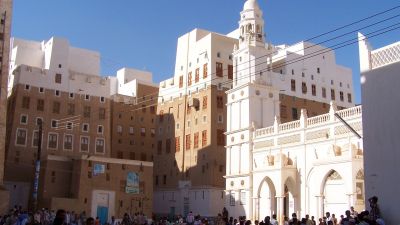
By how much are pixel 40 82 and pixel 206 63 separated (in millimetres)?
20001

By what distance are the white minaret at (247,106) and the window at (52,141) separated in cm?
2268

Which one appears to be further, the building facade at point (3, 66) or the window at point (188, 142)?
the window at point (188, 142)

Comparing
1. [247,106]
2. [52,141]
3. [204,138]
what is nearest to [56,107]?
[52,141]

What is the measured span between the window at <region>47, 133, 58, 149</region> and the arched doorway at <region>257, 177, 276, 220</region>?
2742cm

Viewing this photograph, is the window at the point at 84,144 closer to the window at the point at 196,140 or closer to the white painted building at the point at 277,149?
the window at the point at 196,140

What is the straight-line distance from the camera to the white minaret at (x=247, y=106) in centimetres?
4508

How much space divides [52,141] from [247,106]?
25723mm

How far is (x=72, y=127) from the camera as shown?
61.2 m

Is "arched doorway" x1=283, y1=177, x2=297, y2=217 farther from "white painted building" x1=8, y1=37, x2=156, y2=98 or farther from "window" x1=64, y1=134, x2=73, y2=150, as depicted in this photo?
"white painted building" x1=8, y1=37, x2=156, y2=98

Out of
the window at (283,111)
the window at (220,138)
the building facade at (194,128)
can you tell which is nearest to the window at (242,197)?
the building facade at (194,128)

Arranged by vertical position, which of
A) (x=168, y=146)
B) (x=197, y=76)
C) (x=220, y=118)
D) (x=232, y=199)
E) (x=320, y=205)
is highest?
(x=197, y=76)

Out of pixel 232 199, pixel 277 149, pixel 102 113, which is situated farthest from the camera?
pixel 102 113

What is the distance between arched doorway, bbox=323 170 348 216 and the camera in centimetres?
3719

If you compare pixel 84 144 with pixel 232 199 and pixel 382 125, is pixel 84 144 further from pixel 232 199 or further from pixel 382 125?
pixel 382 125
